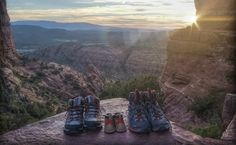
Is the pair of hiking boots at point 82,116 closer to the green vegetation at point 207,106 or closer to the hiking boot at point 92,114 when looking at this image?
the hiking boot at point 92,114

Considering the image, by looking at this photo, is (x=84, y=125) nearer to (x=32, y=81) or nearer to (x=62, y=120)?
(x=62, y=120)

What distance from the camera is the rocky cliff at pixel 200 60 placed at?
22933 mm

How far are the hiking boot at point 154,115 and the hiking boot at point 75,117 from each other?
0.70 metres

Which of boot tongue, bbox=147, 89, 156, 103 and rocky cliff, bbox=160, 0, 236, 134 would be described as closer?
boot tongue, bbox=147, 89, 156, 103

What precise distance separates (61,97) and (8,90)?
10322mm

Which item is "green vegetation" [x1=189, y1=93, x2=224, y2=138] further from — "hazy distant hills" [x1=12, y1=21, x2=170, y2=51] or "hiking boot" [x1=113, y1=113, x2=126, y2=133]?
"hazy distant hills" [x1=12, y1=21, x2=170, y2=51]

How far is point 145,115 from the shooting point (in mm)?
4156

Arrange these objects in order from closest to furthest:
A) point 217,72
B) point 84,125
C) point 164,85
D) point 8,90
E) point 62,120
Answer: point 84,125
point 62,120
point 217,72
point 164,85
point 8,90

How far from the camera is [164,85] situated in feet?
92.7

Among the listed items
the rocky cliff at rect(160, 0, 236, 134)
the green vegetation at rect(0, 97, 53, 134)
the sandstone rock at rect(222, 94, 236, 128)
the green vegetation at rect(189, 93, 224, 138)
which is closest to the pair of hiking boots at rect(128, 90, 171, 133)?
the sandstone rock at rect(222, 94, 236, 128)

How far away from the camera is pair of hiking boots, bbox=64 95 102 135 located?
4031 mm

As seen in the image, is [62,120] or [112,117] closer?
[112,117]

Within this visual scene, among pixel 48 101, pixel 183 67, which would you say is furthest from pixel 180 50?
pixel 48 101

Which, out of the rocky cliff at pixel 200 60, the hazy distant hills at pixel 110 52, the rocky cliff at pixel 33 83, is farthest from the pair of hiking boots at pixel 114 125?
the hazy distant hills at pixel 110 52
